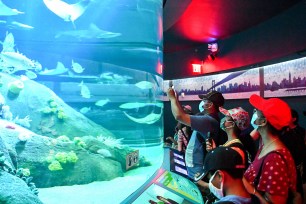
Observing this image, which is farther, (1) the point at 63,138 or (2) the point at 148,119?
(2) the point at 148,119

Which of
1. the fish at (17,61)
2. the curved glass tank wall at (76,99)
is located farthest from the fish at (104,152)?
the fish at (17,61)

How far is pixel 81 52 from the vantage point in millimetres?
2318

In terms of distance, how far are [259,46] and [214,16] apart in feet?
4.50

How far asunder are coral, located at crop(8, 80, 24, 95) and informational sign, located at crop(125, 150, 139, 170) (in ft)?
3.23

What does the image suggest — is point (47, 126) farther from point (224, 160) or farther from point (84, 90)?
point (224, 160)

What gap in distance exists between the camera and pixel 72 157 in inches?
89.5

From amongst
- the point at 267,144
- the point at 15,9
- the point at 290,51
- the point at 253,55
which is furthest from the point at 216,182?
the point at 253,55

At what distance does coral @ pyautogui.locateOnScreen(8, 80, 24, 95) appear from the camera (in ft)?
7.10

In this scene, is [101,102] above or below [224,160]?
above

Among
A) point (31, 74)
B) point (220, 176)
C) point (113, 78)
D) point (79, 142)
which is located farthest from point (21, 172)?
point (220, 176)

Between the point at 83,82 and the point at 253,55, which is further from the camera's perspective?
the point at 253,55

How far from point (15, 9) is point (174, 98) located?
1.40 metres

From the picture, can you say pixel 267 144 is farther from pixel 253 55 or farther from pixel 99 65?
pixel 253 55

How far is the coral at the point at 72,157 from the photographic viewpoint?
7.32 ft
